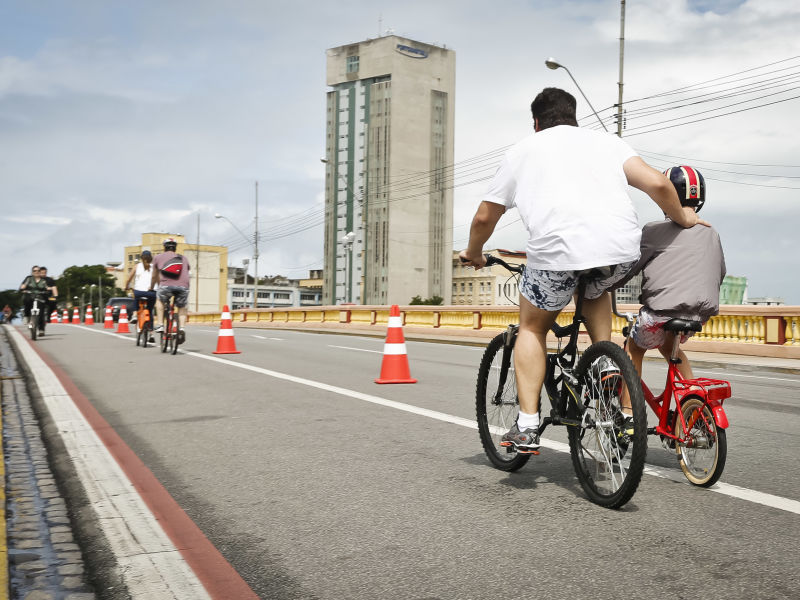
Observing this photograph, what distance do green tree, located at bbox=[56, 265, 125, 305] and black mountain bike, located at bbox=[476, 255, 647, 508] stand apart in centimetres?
16529

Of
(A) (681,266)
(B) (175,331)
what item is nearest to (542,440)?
(A) (681,266)

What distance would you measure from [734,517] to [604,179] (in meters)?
1.64

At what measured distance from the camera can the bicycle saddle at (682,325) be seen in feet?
13.7

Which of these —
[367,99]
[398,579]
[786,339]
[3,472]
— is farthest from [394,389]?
[367,99]

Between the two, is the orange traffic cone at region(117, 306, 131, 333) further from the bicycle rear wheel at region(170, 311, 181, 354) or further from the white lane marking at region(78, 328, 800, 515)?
the white lane marking at region(78, 328, 800, 515)

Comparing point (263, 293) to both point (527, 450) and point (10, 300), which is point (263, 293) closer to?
point (10, 300)

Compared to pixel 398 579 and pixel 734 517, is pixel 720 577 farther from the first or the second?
pixel 398 579

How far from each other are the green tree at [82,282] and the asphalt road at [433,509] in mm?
163095

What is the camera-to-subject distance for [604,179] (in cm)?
398

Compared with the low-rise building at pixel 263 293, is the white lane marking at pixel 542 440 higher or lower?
lower

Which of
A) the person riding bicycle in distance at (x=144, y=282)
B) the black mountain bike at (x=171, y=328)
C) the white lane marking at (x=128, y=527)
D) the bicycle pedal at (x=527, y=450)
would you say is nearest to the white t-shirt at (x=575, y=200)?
the bicycle pedal at (x=527, y=450)

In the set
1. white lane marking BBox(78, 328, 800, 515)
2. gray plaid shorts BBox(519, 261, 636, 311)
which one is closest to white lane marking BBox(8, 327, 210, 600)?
gray plaid shorts BBox(519, 261, 636, 311)

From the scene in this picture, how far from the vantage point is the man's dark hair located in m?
4.18

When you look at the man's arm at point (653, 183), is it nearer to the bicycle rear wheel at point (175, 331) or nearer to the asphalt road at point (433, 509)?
the asphalt road at point (433, 509)
